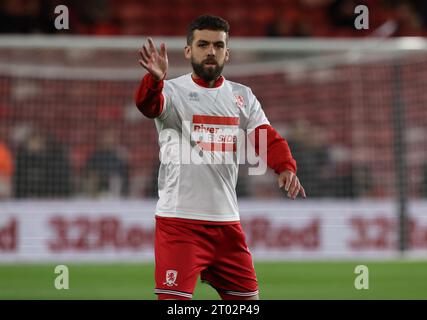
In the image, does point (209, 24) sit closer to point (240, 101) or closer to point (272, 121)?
point (240, 101)

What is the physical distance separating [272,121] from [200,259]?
8.80 m

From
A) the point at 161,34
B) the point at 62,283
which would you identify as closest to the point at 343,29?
the point at 161,34

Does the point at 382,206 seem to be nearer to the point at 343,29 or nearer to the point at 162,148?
the point at 343,29

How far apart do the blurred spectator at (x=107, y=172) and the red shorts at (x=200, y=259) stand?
7.77 m

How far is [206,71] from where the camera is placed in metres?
4.95

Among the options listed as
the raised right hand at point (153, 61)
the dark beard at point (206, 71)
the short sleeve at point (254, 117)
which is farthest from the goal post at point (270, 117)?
the raised right hand at point (153, 61)

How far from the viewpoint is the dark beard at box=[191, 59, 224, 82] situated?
4.93 metres

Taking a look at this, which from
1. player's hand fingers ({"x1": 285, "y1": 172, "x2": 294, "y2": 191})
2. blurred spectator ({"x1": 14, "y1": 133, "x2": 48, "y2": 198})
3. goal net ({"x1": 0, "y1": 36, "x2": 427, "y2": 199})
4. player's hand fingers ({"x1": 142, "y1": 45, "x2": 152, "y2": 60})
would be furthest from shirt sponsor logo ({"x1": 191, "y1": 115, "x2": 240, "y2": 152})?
blurred spectator ({"x1": 14, "y1": 133, "x2": 48, "y2": 198})

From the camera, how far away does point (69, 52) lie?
12484mm

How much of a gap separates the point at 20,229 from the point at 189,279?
7.65m

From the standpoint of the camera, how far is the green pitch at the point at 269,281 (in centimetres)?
820

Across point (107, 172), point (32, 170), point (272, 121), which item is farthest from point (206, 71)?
point (272, 121)

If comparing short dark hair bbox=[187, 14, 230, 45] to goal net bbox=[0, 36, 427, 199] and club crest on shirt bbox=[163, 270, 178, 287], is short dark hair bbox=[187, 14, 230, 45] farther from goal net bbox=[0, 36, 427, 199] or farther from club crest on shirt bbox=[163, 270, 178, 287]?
goal net bbox=[0, 36, 427, 199]

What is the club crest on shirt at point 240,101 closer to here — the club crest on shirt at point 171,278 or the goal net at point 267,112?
the club crest on shirt at point 171,278
